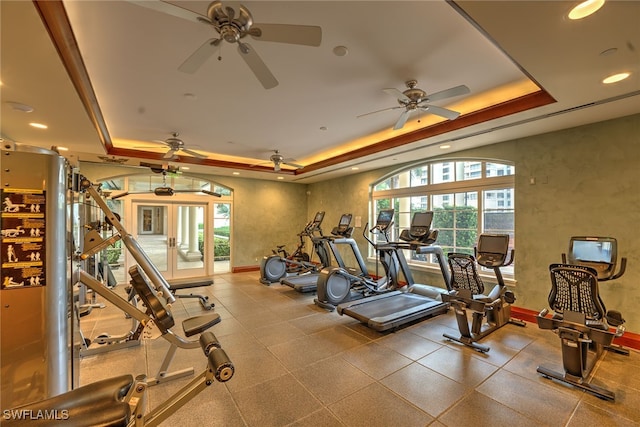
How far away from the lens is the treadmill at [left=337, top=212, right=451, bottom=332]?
3.79m

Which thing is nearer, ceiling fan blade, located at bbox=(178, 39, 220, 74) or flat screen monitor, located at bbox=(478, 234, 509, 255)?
ceiling fan blade, located at bbox=(178, 39, 220, 74)

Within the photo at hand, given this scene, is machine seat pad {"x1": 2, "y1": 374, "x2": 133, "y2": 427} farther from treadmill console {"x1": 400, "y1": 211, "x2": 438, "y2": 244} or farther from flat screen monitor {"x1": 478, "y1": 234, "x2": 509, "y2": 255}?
treadmill console {"x1": 400, "y1": 211, "x2": 438, "y2": 244}

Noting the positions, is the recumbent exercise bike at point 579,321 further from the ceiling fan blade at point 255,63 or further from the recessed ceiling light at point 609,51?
the ceiling fan blade at point 255,63

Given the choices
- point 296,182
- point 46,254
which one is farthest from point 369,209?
point 46,254

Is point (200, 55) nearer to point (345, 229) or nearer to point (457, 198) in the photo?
point (345, 229)

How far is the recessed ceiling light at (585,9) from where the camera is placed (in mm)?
1689

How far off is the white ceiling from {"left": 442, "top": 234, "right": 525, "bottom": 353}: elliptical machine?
1744mm

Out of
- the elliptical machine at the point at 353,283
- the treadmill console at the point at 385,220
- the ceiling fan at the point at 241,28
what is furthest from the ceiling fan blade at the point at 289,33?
the treadmill console at the point at 385,220

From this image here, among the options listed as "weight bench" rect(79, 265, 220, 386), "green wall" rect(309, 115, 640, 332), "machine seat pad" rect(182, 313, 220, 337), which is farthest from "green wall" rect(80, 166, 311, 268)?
"machine seat pad" rect(182, 313, 220, 337)

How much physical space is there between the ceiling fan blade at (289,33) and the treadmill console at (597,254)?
3.58m

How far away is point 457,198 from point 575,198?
1830mm

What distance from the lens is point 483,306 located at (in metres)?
3.25

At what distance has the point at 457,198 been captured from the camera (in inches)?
214

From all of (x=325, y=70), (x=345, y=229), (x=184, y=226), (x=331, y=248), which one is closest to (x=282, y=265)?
(x=331, y=248)
